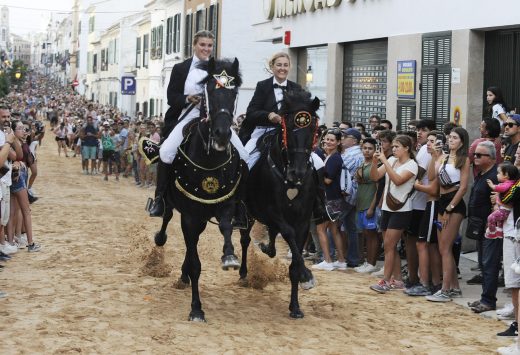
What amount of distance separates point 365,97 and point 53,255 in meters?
9.58

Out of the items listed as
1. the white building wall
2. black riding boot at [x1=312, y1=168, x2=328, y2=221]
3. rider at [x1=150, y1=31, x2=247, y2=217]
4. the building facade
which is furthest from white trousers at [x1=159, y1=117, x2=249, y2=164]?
the white building wall

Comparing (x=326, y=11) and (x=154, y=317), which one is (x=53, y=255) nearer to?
(x=154, y=317)

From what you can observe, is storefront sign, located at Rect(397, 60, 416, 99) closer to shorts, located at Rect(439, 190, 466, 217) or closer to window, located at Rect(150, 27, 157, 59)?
shorts, located at Rect(439, 190, 466, 217)

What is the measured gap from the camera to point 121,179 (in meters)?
29.5

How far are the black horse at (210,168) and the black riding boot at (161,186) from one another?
237 mm

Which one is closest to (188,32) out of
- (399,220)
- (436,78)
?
(436,78)

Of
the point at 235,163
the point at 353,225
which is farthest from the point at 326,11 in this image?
the point at 235,163

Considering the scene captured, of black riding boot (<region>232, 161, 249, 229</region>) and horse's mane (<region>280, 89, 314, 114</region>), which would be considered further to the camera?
black riding boot (<region>232, 161, 249, 229</region>)

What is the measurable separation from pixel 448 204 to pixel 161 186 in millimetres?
3406

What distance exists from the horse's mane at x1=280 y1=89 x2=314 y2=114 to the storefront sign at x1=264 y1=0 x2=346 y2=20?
12276 mm

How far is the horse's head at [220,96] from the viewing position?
845cm

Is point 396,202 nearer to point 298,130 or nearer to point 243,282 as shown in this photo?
point 243,282

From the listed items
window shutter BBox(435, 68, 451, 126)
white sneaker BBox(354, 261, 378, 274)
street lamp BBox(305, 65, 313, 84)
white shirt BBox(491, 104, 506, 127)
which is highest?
street lamp BBox(305, 65, 313, 84)

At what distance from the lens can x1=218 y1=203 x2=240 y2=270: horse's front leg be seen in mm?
8406
